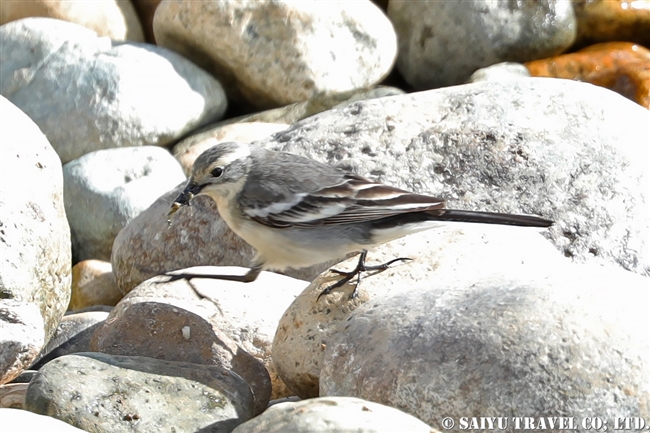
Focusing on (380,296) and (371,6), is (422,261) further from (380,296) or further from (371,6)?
(371,6)

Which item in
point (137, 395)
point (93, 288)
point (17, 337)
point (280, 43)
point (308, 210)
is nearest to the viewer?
point (137, 395)

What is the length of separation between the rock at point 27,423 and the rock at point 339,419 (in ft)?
2.32

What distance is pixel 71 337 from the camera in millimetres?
5973

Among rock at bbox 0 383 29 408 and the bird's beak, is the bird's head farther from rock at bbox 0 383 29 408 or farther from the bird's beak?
rock at bbox 0 383 29 408

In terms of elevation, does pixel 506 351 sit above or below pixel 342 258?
above

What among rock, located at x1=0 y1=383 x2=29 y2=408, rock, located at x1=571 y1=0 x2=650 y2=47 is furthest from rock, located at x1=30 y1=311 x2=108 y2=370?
rock, located at x1=571 y1=0 x2=650 y2=47

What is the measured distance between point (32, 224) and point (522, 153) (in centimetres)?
306

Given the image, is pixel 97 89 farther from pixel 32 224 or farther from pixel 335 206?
pixel 335 206

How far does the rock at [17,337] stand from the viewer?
450cm

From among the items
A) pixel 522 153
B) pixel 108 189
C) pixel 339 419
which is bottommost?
pixel 108 189

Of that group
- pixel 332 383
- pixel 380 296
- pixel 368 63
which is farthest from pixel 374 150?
pixel 368 63

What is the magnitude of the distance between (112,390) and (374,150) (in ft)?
8.99

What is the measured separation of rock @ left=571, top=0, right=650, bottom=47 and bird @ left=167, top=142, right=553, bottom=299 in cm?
609

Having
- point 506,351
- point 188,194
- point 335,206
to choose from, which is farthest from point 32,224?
point 506,351
